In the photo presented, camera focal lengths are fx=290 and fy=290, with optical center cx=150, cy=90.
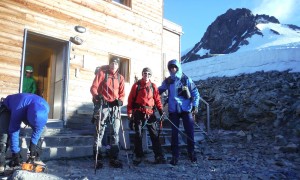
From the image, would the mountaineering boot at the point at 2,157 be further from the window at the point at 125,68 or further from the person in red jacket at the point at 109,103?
the window at the point at 125,68

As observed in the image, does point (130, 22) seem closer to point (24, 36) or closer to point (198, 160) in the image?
point (24, 36)

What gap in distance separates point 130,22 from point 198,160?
606 centimetres

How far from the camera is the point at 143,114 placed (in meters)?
6.80

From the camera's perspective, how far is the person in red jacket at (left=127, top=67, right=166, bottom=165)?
673 centimetres

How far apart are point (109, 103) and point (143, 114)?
0.84 meters

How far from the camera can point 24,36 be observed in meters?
8.28

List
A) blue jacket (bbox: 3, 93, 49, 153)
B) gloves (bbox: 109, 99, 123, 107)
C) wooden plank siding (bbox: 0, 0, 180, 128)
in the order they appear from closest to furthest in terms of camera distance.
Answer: blue jacket (bbox: 3, 93, 49, 153)
gloves (bbox: 109, 99, 123, 107)
wooden plank siding (bbox: 0, 0, 180, 128)

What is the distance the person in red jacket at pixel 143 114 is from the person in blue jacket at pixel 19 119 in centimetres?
214

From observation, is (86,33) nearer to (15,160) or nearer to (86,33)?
(86,33)

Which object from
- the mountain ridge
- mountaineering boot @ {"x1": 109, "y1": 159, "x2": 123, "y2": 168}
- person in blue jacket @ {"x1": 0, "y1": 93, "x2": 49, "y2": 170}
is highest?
the mountain ridge

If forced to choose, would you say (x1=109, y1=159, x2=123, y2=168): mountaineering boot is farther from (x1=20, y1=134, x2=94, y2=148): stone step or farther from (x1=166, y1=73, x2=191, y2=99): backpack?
(x1=166, y1=73, x2=191, y2=99): backpack

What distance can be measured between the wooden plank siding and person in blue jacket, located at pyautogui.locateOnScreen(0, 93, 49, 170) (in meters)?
2.65

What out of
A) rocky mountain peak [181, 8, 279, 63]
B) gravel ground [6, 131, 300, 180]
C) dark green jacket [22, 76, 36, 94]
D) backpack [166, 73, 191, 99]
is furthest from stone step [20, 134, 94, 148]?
rocky mountain peak [181, 8, 279, 63]

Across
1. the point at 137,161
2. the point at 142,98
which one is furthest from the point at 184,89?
the point at 137,161
